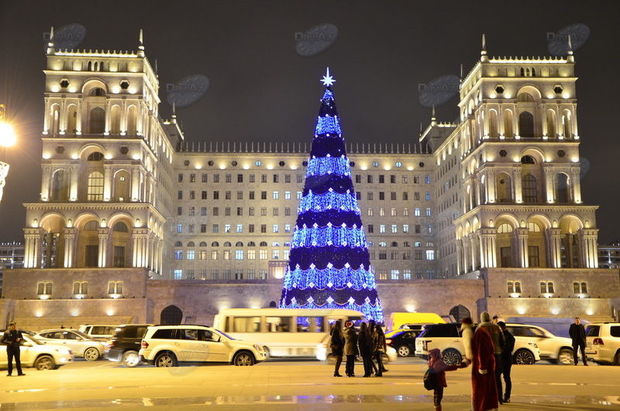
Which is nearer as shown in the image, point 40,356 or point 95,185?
point 40,356

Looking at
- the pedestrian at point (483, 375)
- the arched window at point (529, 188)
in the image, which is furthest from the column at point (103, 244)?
the pedestrian at point (483, 375)

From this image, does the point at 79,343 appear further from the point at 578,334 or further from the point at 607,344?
the point at 607,344

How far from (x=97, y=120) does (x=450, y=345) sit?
50327 millimetres

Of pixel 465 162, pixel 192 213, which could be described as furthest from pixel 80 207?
pixel 465 162

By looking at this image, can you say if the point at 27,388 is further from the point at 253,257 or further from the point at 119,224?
the point at 253,257

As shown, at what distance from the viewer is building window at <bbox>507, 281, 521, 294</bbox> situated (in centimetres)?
6475

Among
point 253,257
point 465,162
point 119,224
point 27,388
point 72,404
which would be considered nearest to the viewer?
point 72,404

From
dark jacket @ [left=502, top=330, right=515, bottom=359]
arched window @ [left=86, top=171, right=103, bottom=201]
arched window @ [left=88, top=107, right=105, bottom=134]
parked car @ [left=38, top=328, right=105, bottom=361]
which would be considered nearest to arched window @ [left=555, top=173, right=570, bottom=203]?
arched window @ [left=86, top=171, right=103, bottom=201]

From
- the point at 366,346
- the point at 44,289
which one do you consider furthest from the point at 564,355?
the point at 44,289

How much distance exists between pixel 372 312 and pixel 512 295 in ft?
84.8

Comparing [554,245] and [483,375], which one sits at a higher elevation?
[554,245]

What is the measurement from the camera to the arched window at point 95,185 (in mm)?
66900

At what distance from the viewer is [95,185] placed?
67.2m

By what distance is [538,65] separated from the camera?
6956 cm
